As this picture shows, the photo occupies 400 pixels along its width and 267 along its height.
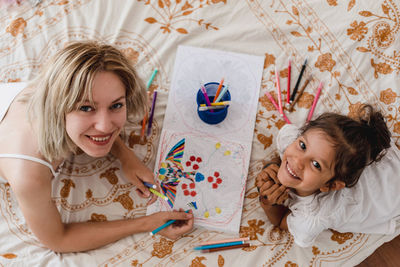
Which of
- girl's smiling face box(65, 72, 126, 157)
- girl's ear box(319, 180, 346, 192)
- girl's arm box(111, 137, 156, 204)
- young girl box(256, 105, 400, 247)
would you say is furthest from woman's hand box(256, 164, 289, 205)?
girl's smiling face box(65, 72, 126, 157)

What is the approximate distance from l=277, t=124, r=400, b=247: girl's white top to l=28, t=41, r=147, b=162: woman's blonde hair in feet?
1.89

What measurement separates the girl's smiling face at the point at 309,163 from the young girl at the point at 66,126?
333 mm

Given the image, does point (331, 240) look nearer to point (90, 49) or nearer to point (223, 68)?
point (223, 68)

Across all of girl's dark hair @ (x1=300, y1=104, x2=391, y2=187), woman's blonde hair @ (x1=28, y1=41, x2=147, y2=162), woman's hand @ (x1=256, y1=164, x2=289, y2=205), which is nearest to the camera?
woman's blonde hair @ (x1=28, y1=41, x2=147, y2=162)

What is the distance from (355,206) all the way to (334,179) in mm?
162

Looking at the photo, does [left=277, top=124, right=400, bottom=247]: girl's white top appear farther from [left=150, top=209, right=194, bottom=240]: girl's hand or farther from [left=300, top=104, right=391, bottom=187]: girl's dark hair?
[left=150, top=209, right=194, bottom=240]: girl's hand

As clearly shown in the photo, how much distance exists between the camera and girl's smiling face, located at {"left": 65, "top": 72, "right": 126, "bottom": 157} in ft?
2.39

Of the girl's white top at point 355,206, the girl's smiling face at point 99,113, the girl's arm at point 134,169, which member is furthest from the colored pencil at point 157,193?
the girl's white top at point 355,206

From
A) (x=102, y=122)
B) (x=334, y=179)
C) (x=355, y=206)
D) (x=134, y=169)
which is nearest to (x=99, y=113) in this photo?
(x=102, y=122)

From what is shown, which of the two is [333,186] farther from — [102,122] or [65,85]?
[65,85]

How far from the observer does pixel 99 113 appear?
75 centimetres

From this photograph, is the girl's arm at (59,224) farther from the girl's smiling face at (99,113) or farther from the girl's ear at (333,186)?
the girl's ear at (333,186)

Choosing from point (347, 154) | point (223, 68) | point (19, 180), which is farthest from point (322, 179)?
point (19, 180)

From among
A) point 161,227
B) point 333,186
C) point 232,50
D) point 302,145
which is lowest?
point 161,227
